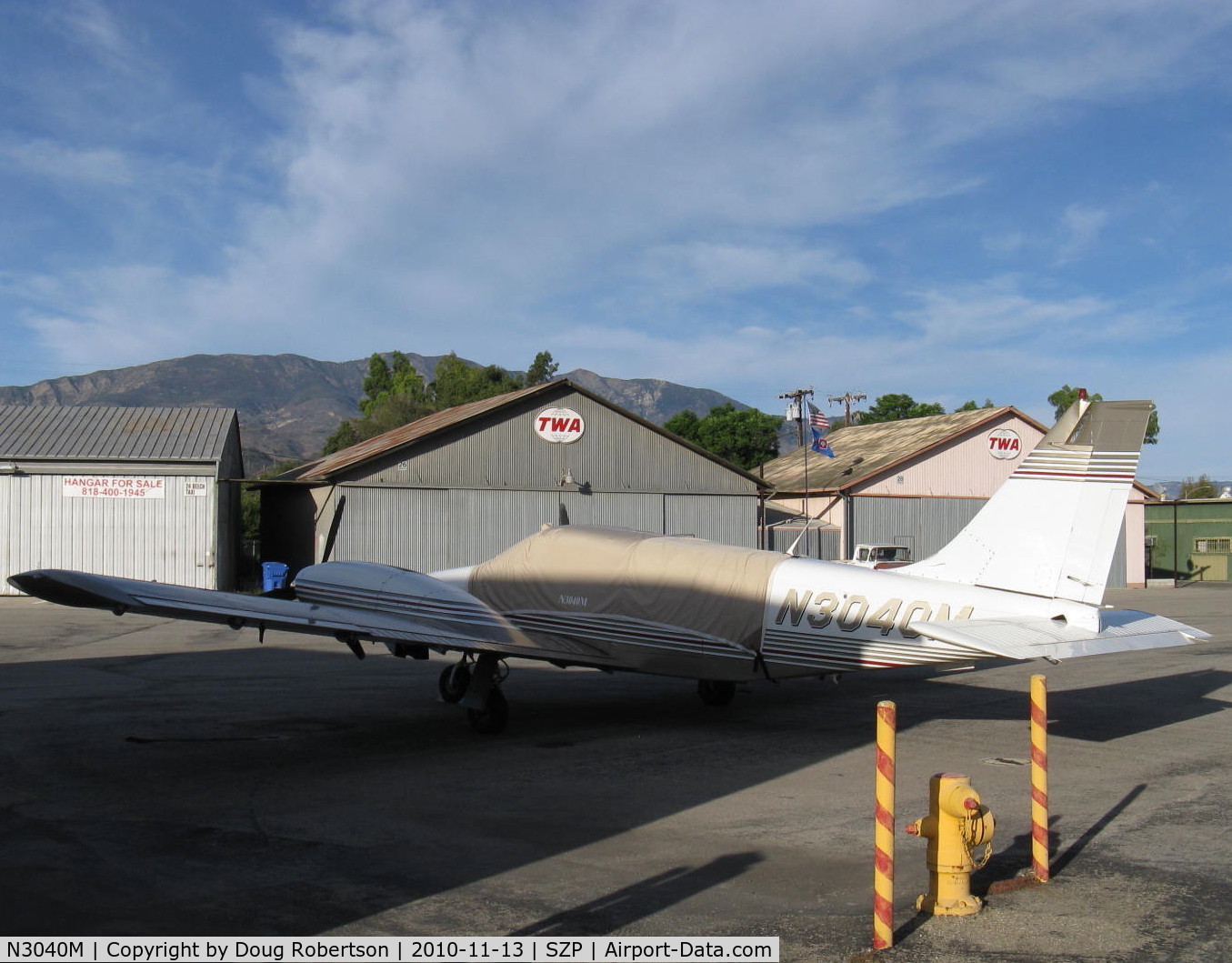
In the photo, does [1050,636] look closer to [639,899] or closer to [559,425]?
[639,899]

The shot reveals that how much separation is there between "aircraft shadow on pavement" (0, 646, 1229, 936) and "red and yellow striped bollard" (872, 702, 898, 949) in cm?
129

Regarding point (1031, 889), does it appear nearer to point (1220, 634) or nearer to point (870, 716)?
point (870, 716)

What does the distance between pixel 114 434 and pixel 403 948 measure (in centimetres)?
3053

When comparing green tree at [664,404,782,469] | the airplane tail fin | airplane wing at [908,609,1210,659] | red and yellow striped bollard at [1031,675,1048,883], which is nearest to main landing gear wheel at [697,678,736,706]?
the airplane tail fin

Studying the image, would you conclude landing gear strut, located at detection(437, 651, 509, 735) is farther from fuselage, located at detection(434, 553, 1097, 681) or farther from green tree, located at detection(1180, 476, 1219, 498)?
green tree, located at detection(1180, 476, 1219, 498)

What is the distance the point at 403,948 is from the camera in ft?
16.8

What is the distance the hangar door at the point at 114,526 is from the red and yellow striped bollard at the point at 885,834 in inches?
1085

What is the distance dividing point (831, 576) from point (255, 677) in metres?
9.08

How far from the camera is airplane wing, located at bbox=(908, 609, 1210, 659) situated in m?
8.85

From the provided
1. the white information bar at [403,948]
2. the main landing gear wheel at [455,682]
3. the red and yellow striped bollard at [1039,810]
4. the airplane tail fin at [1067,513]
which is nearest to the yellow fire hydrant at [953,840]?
the red and yellow striped bollard at [1039,810]

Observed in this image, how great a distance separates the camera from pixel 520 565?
12219 mm

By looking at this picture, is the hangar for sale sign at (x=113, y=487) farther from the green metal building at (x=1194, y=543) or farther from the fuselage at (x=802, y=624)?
the green metal building at (x=1194, y=543)

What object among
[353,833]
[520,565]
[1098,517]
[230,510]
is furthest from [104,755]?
[230,510]

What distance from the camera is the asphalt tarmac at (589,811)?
5.57 m
